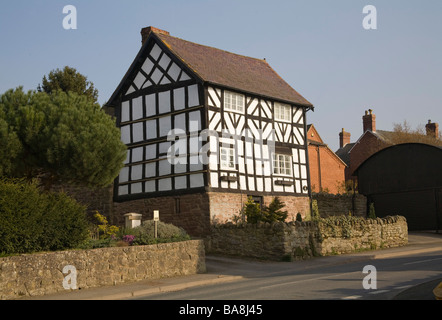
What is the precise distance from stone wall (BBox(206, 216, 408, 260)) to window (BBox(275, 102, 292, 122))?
7.40 m

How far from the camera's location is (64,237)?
17.4m

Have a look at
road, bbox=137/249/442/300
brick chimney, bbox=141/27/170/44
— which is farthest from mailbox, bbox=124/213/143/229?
brick chimney, bbox=141/27/170/44

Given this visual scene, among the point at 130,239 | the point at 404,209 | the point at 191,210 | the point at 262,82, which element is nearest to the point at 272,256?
the point at 191,210

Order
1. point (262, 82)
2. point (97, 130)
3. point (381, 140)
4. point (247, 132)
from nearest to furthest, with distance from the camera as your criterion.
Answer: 1. point (97, 130)
2. point (247, 132)
3. point (262, 82)
4. point (381, 140)

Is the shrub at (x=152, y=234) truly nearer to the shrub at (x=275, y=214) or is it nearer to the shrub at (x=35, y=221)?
the shrub at (x=35, y=221)

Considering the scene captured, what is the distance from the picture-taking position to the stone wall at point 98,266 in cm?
1521

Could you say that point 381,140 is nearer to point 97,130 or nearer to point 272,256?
point 272,256

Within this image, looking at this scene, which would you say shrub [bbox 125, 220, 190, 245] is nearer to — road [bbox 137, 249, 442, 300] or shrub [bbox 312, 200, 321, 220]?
road [bbox 137, 249, 442, 300]

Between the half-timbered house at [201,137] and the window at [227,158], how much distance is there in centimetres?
5

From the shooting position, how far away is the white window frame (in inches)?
1091

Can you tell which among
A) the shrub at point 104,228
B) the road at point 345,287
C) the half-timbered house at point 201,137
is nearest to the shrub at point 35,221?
the road at point 345,287

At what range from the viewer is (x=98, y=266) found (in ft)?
57.0

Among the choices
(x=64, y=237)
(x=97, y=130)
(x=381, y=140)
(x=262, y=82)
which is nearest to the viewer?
(x=64, y=237)
